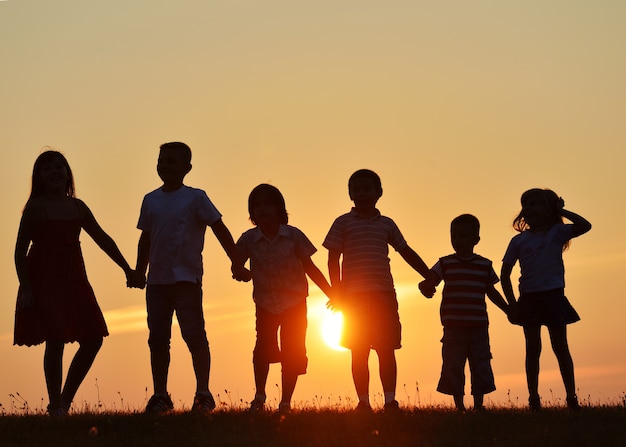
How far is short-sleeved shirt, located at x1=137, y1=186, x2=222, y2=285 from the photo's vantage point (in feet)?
45.6

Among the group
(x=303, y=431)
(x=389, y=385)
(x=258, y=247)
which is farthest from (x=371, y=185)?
(x=303, y=431)

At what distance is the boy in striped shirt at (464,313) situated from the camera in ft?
51.0

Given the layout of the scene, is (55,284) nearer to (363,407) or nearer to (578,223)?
(363,407)

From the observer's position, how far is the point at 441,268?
15.7m

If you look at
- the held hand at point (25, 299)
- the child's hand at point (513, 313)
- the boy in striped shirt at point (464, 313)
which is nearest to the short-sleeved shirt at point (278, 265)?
the boy in striped shirt at point (464, 313)

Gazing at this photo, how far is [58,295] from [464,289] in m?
5.49

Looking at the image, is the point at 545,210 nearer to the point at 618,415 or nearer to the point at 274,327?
the point at 618,415

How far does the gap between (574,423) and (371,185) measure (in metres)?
3.99

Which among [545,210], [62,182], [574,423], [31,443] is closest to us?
[31,443]

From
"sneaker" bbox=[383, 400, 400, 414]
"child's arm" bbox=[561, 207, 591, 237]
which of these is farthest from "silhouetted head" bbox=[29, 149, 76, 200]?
"child's arm" bbox=[561, 207, 591, 237]

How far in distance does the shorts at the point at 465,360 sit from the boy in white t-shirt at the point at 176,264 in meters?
3.29

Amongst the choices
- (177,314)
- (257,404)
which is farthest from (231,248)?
(257,404)

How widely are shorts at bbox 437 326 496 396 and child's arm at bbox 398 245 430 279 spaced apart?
99 cm

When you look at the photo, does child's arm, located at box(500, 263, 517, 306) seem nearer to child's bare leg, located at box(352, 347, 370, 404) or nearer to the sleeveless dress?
child's bare leg, located at box(352, 347, 370, 404)
